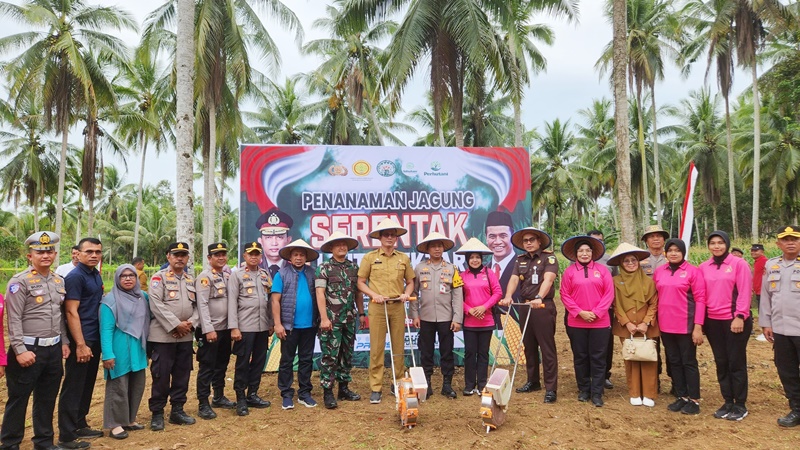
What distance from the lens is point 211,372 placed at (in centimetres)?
523

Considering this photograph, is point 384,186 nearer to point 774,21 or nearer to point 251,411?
point 251,411

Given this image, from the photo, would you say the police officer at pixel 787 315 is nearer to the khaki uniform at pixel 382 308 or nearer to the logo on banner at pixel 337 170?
the khaki uniform at pixel 382 308

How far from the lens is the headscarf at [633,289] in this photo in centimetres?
545

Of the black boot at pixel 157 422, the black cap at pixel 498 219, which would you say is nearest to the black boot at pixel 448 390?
the black cap at pixel 498 219

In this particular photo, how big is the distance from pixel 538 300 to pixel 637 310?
97 cm

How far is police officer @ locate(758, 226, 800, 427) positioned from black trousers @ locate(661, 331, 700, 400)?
0.64 meters

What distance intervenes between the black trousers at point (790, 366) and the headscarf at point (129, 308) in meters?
5.50

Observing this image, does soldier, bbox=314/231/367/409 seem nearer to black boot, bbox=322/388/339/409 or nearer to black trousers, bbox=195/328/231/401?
black boot, bbox=322/388/339/409

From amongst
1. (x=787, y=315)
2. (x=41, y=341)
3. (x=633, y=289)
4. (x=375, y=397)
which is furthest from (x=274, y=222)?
(x=787, y=315)

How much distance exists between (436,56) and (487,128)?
12958mm

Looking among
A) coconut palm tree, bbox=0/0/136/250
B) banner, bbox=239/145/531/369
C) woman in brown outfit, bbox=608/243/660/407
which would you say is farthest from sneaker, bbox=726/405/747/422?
coconut palm tree, bbox=0/0/136/250

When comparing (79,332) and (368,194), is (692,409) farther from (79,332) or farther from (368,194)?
(79,332)

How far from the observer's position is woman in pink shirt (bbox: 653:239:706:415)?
512 cm

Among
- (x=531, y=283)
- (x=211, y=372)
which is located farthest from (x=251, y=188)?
(x=531, y=283)
